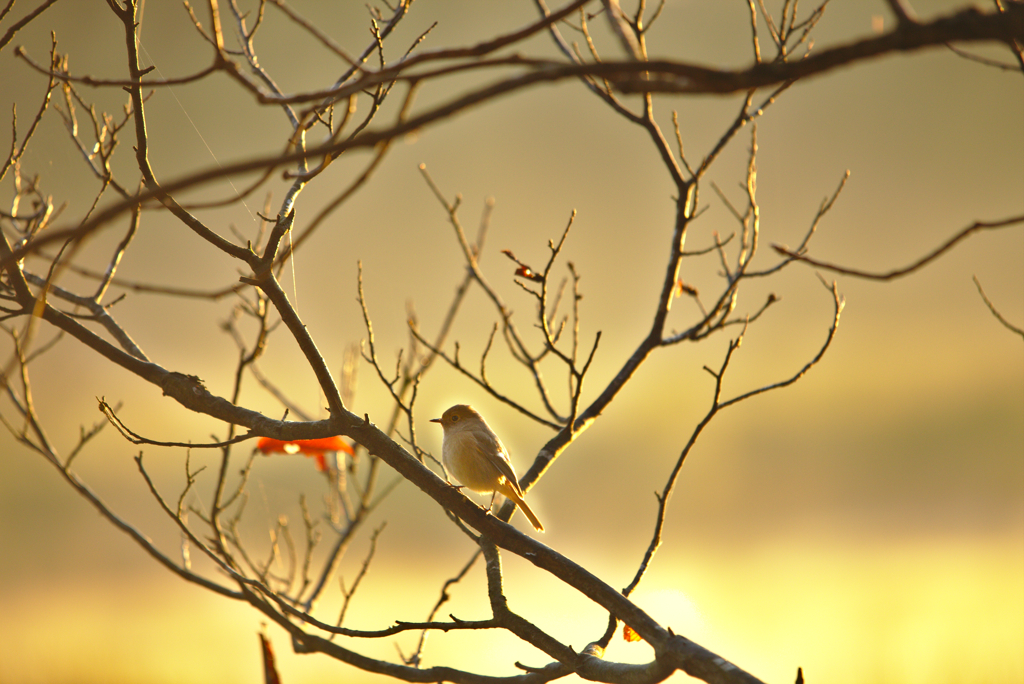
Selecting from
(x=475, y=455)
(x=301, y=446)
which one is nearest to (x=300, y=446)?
(x=301, y=446)

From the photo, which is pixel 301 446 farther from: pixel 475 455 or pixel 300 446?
pixel 475 455

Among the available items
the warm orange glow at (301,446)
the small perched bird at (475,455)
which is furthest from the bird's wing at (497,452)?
the warm orange glow at (301,446)

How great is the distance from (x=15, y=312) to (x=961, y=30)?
2.03m

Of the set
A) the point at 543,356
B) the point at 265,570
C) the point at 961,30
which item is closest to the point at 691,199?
the point at 543,356

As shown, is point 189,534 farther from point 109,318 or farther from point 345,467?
point 345,467

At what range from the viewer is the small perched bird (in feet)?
7.86

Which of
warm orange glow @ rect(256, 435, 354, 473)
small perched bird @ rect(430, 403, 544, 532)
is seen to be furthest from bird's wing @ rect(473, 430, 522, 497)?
warm orange glow @ rect(256, 435, 354, 473)

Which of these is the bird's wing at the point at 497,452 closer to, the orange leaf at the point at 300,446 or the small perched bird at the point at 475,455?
the small perched bird at the point at 475,455

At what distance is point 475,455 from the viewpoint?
8.25 feet

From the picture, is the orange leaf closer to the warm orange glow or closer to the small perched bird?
the warm orange glow

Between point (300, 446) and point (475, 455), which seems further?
point (475, 455)

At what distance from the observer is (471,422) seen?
2672 mm

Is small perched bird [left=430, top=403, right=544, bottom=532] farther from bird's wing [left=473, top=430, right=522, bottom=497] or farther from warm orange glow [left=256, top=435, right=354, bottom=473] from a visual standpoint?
warm orange glow [left=256, top=435, right=354, bottom=473]

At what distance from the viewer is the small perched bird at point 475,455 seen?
2395mm
